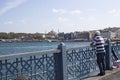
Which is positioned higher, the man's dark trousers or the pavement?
the man's dark trousers

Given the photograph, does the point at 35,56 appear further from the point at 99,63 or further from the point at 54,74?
the point at 99,63

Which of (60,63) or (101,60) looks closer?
(60,63)

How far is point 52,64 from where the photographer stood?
8602 millimetres

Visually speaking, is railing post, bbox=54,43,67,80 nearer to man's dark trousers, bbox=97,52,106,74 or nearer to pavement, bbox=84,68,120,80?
pavement, bbox=84,68,120,80

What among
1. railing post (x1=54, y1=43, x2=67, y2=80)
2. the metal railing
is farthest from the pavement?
railing post (x1=54, y1=43, x2=67, y2=80)

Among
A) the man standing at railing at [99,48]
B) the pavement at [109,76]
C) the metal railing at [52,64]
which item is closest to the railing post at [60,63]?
the metal railing at [52,64]

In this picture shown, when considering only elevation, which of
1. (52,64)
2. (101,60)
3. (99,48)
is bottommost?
(101,60)

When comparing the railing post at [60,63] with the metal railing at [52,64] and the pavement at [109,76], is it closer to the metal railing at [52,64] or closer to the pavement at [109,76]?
the metal railing at [52,64]

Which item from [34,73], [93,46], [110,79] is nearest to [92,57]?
[93,46]

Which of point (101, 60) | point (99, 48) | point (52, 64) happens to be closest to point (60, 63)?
point (52, 64)

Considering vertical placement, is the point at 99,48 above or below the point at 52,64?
above

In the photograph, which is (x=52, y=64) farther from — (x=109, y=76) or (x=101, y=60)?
(x=109, y=76)

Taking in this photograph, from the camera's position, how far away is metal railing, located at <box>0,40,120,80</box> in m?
7.03

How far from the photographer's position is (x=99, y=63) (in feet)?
35.9
